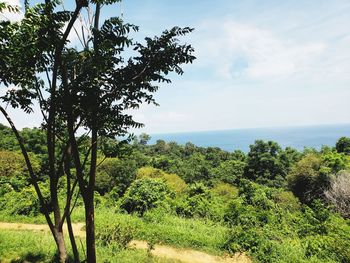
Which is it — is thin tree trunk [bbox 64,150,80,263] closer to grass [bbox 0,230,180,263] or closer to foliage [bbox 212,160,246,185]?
grass [bbox 0,230,180,263]

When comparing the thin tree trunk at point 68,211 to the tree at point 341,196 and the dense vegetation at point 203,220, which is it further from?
the tree at point 341,196

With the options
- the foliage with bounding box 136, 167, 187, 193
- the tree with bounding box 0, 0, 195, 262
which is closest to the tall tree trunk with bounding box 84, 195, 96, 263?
the tree with bounding box 0, 0, 195, 262

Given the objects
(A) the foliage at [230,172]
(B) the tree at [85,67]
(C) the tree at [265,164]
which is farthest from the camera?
(C) the tree at [265,164]

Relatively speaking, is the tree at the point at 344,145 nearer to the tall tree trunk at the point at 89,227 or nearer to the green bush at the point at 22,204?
the green bush at the point at 22,204

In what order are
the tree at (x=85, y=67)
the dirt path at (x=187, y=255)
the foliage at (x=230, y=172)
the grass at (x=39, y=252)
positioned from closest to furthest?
the tree at (x=85, y=67) < the grass at (x=39, y=252) < the dirt path at (x=187, y=255) < the foliage at (x=230, y=172)

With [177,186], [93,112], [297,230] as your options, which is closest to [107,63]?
[93,112]

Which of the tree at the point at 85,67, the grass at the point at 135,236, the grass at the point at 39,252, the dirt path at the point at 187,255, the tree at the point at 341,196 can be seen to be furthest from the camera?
the tree at the point at 341,196

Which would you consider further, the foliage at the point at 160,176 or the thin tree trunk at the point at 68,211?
the foliage at the point at 160,176

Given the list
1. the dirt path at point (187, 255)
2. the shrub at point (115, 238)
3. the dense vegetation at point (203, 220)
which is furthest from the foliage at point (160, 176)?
the shrub at point (115, 238)

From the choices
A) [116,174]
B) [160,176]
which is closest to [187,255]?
[160,176]

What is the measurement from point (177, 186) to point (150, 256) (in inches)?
Answer: 856

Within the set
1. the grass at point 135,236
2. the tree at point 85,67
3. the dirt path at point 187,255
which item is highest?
the tree at point 85,67

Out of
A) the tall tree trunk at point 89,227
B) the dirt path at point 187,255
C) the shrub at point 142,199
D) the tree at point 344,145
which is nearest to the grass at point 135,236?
the dirt path at point 187,255

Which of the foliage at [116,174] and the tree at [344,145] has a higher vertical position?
the tree at [344,145]
